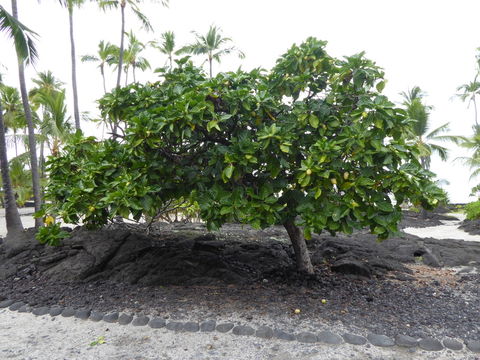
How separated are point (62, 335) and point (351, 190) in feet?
9.81

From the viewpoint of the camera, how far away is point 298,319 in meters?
3.38

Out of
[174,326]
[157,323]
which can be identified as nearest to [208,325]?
[174,326]

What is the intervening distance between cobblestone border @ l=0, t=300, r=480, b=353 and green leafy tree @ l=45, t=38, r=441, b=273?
0.90 meters

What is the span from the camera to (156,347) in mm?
2963

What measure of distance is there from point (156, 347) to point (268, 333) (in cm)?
98

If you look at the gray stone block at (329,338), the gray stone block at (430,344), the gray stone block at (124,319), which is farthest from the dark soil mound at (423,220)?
the gray stone block at (124,319)

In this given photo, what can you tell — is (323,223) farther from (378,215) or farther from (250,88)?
(250,88)

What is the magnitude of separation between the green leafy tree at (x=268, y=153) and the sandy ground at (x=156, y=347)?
977 mm

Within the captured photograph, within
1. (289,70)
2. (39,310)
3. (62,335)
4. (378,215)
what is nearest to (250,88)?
(289,70)

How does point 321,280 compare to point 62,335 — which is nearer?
point 62,335

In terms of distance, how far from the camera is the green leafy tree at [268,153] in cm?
305

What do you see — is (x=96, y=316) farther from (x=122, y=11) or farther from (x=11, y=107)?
(x=11, y=107)

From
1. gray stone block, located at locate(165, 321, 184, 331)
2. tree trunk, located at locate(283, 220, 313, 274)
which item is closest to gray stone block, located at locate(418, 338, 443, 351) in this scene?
tree trunk, located at locate(283, 220, 313, 274)

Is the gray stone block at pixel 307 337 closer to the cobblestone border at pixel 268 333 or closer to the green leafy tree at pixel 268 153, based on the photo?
the cobblestone border at pixel 268 333
